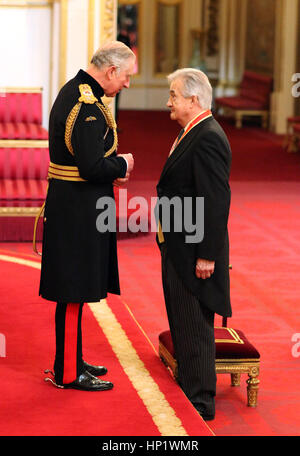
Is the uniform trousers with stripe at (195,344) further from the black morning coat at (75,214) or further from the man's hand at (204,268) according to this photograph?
the black morning coat at (75,214)

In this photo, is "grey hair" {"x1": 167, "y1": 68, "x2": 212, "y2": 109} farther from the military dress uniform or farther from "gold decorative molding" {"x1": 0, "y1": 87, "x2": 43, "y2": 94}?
"gold decorative molding" {"x1": 0, "y1": 87, "x2": 43, "y2": 94}

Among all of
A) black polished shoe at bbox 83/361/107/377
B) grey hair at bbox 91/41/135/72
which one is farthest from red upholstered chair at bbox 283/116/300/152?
grey hair at bbox 91/41/135/72

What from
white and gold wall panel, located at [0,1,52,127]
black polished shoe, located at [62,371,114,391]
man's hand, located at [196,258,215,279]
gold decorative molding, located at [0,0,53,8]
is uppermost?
gold decorative molding, located at [0,0,53,8]

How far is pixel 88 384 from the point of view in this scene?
4352mm

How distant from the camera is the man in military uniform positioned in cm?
409

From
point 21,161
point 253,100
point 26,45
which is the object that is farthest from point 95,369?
point 253,100

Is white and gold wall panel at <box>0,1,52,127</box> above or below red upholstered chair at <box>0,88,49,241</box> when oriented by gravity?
above

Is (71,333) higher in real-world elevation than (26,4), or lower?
lower

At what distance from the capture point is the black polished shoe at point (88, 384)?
4.34 m

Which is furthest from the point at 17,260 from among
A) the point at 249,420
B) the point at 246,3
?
the point at 246,3

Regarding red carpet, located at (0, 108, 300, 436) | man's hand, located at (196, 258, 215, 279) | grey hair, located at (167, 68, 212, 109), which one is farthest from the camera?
man's hand, located at (196, 258, 215, 279)

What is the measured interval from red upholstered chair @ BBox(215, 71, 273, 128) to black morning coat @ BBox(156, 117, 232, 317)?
45.7 ft

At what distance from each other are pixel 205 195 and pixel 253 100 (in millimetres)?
14634

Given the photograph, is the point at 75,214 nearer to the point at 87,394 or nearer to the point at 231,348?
the point at 87,394
